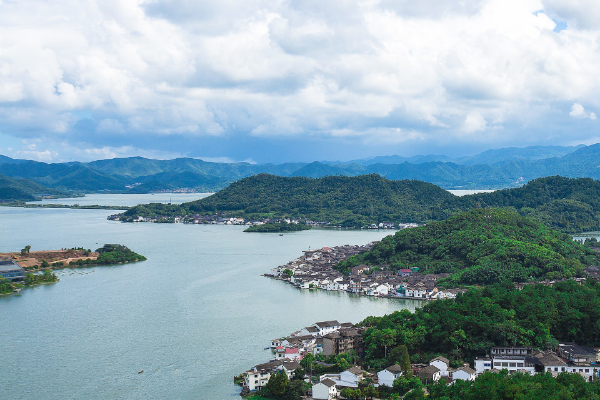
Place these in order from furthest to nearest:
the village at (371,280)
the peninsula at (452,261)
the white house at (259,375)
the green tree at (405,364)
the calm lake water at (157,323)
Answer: the peninsula at (452,261)
the village at (371,280)
the calm lake water at (157,323)
the white house at (259,375)
the green tree at (405,364)

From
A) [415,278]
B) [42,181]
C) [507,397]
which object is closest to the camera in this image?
[507,397]

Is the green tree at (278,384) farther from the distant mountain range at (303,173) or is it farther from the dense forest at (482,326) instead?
the distant mountain range at (303,173)

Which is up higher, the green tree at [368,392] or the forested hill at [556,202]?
the forested hill at [556,202]

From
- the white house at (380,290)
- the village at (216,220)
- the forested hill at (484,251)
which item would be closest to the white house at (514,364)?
the white house at (380,290)

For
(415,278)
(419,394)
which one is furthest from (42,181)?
(419,394)

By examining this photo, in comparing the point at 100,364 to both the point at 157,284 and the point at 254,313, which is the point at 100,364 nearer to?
the point at 254,313

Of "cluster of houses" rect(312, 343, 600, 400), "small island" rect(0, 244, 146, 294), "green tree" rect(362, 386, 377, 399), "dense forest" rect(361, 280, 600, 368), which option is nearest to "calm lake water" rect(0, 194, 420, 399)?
"small island" rect(0, 244, 146, 294)

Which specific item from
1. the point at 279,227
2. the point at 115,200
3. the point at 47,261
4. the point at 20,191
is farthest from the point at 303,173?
the point at 47,261

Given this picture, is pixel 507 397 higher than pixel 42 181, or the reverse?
pixel 42 181
